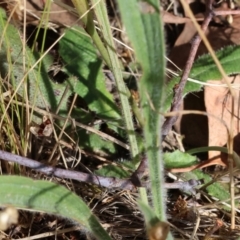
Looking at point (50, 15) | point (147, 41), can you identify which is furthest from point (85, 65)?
point (147, 41)

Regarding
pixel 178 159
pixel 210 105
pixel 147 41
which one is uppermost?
pixel 147 41

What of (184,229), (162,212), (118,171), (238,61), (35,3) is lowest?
(184,229)

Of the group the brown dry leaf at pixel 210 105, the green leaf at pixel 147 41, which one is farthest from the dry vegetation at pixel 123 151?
the green leaf at pixel 147 41

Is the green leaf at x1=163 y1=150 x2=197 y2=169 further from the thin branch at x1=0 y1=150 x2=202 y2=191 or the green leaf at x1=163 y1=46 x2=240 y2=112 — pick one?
the thin branch at x1=0 y1=150 x2=202 y2=191

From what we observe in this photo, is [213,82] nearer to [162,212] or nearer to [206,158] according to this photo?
[206,158]

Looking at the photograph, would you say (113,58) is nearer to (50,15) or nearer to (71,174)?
(71,174)

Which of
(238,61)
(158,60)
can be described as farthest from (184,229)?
(158,60)
